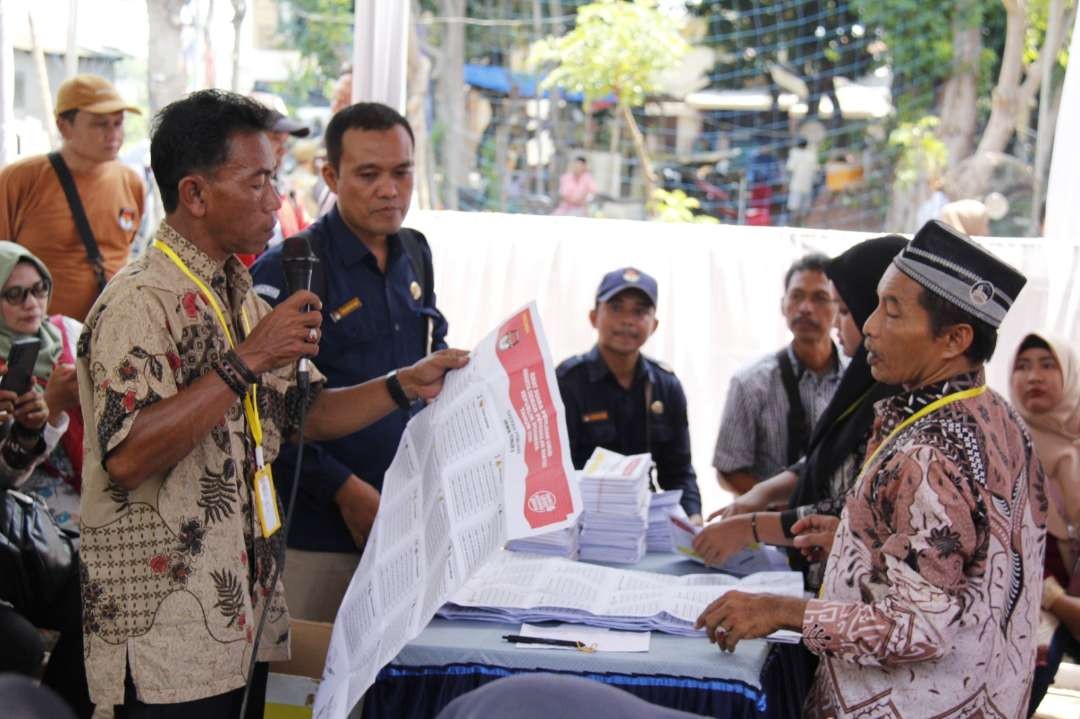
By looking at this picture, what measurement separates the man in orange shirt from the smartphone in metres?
2.18

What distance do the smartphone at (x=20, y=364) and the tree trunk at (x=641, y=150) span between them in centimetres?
819

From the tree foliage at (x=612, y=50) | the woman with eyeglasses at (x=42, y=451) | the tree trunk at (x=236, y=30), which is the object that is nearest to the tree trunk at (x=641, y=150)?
the tree foliage at (x=612, y=50)

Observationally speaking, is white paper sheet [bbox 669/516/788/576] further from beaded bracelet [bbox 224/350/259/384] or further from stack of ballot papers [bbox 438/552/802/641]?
beaded bracelet [bbox 224/350/259/384]

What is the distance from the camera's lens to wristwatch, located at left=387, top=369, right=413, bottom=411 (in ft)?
8.76

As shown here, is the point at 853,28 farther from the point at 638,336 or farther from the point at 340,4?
the point at 638,336

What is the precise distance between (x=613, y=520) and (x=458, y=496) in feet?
3.60

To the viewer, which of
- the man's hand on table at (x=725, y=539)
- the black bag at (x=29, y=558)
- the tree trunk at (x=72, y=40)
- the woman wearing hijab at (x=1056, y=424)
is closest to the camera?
the man's hand on table at (x=725, y=539)

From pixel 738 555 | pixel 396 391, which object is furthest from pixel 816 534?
pixel 396 391

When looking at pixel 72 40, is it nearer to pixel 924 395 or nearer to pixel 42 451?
pixel 42 451

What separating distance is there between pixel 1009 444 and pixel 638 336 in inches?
92.3

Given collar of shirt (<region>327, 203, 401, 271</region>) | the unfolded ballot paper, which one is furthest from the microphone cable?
collar of shirt (<region>327, 203, 401, 271</region>)

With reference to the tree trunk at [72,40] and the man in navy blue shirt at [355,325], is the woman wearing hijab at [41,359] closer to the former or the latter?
the man in navy blue shirt at [355,325]

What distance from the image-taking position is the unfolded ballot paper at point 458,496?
6.46 ft

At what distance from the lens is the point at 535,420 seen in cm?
213
